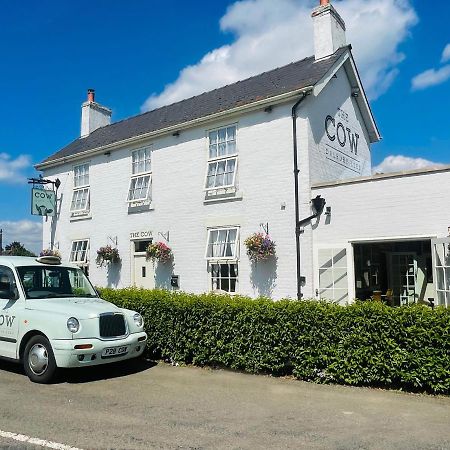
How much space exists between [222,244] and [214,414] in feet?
26.0

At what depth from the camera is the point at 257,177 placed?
1284cm

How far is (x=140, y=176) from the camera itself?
15977 millimetres

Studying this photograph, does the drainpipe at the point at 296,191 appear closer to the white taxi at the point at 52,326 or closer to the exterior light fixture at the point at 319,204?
the exterior light fixture at the point at 319,204

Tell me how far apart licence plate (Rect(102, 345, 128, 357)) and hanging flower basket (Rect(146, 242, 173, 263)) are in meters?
6.87

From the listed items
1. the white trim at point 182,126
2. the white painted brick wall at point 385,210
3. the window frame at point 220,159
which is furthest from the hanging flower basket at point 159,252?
the white painted brick wall at point 385,210

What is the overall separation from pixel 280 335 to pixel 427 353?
2231mm

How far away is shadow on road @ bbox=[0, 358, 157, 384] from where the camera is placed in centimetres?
755

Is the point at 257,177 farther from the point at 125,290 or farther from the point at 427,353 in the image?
the point at 427,353

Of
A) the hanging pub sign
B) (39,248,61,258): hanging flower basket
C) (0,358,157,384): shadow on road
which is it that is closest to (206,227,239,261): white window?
(0,358,157,384): shadow on road

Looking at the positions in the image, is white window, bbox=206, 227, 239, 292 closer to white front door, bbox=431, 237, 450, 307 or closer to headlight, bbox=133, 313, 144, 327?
headlight, bbox=133, 313, 144, 327

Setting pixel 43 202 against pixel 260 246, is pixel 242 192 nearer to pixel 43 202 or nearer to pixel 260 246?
pixel 260 246

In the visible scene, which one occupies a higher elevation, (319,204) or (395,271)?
(319,204)

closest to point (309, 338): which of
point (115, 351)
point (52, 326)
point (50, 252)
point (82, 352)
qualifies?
point (115, 351)

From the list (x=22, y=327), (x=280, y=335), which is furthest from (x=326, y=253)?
(x=22, y=327)
